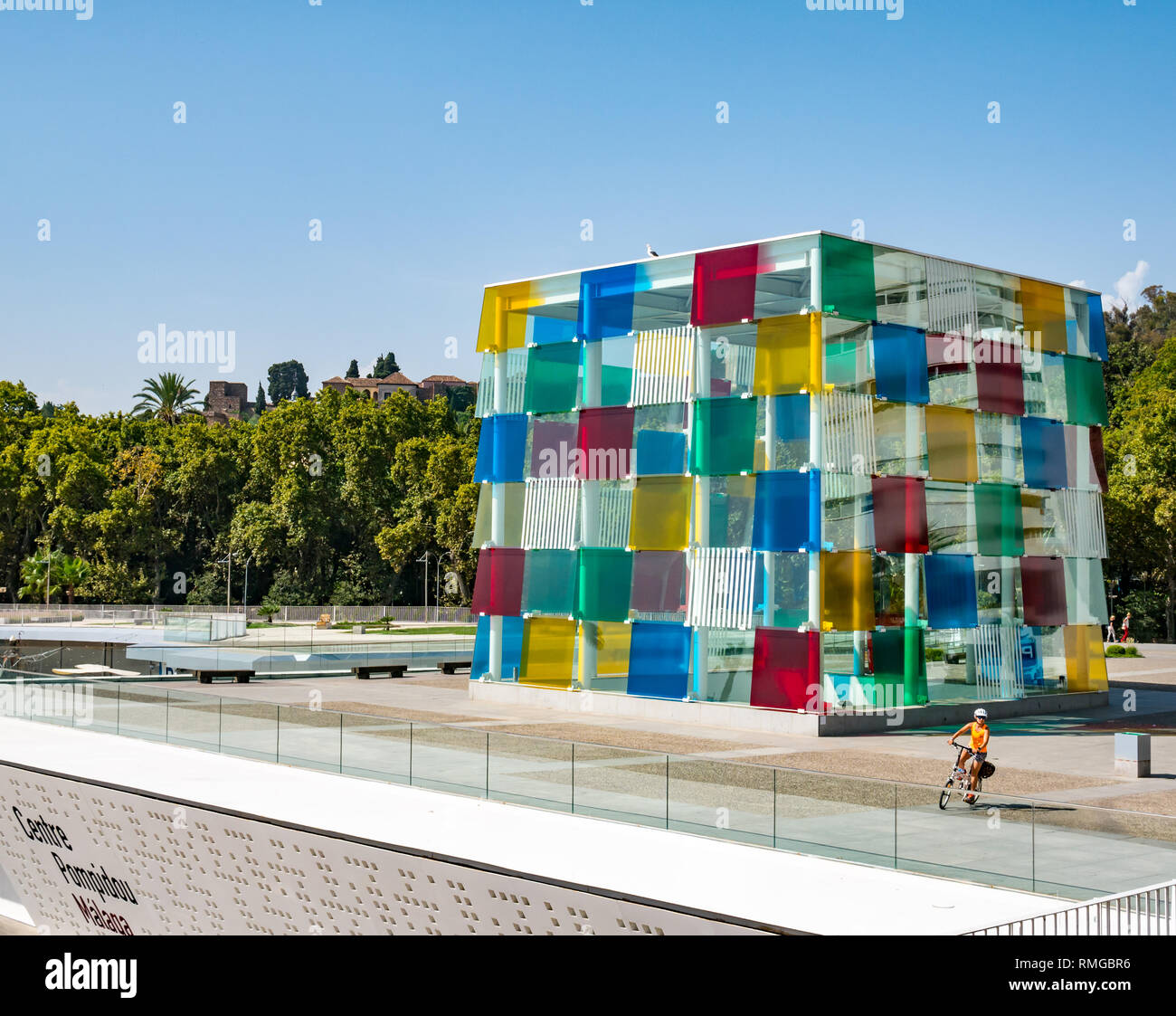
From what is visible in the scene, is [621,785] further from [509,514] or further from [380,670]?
[380,670]

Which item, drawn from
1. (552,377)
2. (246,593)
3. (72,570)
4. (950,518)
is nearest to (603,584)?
(552,377)

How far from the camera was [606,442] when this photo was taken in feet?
120

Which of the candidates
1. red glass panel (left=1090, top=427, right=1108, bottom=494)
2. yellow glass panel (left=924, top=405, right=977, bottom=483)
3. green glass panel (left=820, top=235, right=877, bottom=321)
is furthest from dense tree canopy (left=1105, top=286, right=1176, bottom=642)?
green glass panel (left=820, top=235, right=877, bottom=321)

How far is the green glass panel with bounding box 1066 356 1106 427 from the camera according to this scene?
38.7m

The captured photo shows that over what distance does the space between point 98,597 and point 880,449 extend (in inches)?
3442

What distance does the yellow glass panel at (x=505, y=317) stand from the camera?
129ft

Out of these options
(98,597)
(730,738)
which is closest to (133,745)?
(730,738)

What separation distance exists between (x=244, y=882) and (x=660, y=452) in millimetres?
18711

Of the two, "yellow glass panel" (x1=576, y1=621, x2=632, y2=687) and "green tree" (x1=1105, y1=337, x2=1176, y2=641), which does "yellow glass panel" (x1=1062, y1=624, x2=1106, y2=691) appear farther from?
"green tree" (x1=1105, y1=337, x2=1176, y2=641)

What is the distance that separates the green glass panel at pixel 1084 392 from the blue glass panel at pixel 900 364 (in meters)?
6.91

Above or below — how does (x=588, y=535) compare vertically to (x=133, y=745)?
above
